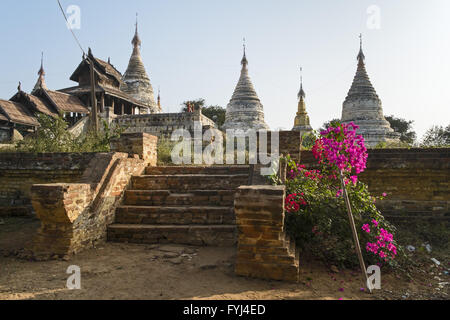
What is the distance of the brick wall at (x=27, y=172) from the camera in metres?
5.80

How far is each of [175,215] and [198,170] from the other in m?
1.48

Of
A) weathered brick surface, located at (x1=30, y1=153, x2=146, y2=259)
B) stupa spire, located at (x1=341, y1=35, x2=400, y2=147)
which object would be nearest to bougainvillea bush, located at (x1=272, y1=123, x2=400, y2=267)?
weathered brick surface, located at (x1=30, y1=153, x2=146, y2=259)

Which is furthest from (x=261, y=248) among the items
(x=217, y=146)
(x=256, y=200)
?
(x=217, y=146)

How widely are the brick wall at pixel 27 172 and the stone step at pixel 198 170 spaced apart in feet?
4.43

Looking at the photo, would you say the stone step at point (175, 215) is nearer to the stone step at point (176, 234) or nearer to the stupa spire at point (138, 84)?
the stone step at point (176, 234)

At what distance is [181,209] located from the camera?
460 centimetres

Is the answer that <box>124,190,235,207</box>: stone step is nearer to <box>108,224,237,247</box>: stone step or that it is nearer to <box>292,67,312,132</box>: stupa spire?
<box>108,224,237,247</box>: stone step

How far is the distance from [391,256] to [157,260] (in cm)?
309

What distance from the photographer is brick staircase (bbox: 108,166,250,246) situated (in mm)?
4250

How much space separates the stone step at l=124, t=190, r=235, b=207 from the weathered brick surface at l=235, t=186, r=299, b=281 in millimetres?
1669
